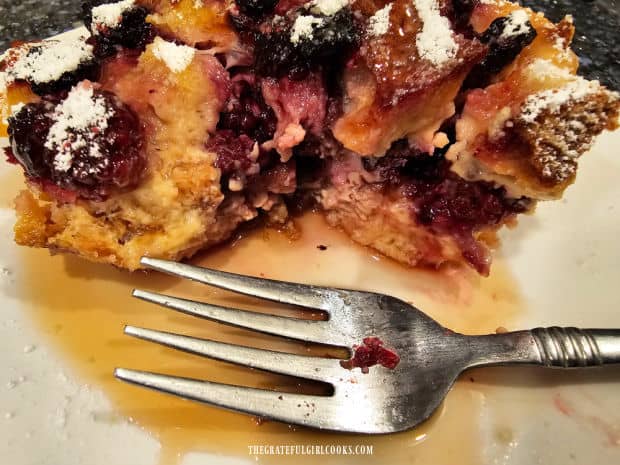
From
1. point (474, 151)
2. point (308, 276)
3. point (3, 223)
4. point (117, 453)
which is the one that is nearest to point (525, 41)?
point (474, 151)

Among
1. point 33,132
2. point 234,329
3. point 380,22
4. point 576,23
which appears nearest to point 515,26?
point 380,22

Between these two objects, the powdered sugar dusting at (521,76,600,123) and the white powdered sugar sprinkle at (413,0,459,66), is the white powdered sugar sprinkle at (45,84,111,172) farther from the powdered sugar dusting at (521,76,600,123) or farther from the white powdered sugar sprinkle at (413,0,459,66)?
the powdered sugar dusting at (521,76,600,123)

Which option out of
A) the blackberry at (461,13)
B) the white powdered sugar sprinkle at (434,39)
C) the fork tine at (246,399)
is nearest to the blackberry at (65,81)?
the fork tine at (246,399)

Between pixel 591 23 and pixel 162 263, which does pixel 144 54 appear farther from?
pixel 591 23

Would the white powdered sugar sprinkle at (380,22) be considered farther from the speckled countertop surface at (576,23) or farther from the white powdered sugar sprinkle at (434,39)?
the speckled countertop surface at (576,23)

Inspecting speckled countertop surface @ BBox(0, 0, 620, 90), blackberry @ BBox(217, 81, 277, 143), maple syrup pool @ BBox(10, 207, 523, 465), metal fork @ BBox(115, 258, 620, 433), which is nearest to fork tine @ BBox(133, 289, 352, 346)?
metal fork @ BBox(115, 258, 620, 433)

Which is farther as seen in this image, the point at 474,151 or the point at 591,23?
the point at 591,23

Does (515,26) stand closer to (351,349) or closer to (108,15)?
(351,349)
